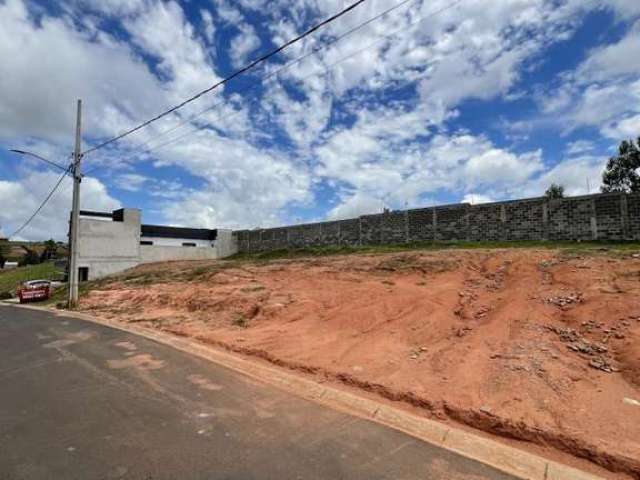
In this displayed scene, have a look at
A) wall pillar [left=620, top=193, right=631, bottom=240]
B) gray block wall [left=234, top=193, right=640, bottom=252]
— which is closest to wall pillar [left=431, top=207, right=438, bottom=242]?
gray block wall [left=234, top=193, right=640, bottom=252]

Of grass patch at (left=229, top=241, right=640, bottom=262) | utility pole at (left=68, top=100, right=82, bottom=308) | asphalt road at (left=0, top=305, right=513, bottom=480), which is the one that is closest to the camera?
asphalt road at (left=0, top=305, right=513, bottom=480)

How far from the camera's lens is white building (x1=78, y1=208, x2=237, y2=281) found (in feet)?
99.3

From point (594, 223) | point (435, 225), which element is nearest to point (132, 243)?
point (435, 225)

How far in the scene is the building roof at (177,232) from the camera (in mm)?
36625

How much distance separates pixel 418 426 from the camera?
4.55 m

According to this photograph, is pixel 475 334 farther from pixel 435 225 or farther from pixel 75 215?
pixel 75 215

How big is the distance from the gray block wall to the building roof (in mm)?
16429

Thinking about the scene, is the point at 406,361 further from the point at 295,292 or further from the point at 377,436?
the point at 295,292

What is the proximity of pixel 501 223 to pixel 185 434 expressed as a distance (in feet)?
57.7

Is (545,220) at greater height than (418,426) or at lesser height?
greater

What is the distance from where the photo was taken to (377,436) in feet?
14.1

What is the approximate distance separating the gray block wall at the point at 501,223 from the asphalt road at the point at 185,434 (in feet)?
50.3

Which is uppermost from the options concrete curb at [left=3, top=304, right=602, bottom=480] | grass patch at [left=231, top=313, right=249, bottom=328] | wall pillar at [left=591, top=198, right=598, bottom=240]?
wall pillar at [left=591, top=198, right=598, bottom=240]

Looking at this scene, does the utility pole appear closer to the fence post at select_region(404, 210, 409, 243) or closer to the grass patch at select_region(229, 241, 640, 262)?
the grass patch at select_region(229, 241, 640, 262)
